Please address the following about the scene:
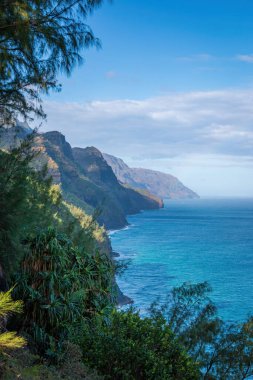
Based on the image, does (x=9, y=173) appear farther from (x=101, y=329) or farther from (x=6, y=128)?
(x=101, y=329)

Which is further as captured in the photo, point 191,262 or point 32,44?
point 191,262

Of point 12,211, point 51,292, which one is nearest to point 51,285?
point 51,292

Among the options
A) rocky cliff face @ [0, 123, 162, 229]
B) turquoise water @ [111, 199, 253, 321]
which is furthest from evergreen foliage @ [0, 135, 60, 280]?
rocky cliff face @ [0, 123, 162, 229]

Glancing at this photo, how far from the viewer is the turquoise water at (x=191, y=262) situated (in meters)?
47.0

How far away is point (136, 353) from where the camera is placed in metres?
7.88

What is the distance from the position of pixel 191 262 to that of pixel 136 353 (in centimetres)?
6241

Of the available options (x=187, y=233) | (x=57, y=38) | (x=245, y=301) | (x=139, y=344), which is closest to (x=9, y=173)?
(x=57, y=38)

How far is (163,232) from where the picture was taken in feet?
362

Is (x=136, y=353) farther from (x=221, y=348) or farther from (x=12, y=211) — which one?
(x=221, y=348)

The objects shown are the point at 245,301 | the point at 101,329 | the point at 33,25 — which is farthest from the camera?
the point at 245,301

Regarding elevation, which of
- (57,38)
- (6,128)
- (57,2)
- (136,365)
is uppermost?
(57,2)

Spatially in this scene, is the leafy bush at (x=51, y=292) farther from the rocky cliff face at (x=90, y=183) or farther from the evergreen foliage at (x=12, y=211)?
the rocky cliff face at (x=90, y=183)

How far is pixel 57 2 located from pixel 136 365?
7336 mm

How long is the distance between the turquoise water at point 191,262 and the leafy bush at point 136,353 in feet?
81.8
